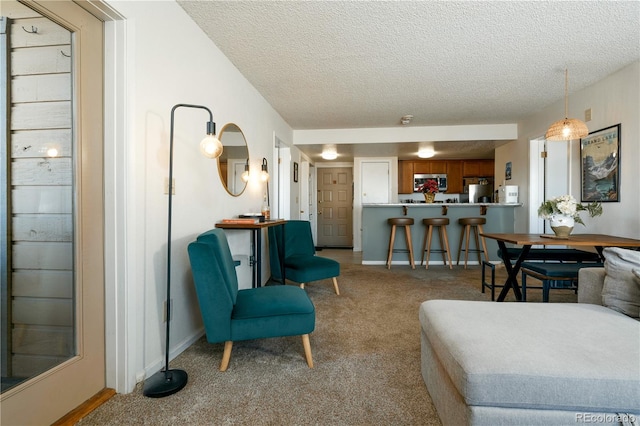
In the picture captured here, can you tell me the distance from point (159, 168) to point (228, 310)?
939 mm

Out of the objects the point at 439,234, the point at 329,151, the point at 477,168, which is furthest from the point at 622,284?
the point at 477,168

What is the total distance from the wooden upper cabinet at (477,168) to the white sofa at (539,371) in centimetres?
648

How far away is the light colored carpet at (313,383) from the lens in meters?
1.43

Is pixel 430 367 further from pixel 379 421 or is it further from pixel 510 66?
pixel 510 66

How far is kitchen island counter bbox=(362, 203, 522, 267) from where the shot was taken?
17.1 ft

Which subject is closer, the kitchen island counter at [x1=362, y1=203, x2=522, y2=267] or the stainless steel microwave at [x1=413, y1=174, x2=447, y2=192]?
the kitchen island counter at [x1=362, y1=203, x2=522, y2=267]

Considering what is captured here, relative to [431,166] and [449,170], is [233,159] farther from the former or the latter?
[449,170]

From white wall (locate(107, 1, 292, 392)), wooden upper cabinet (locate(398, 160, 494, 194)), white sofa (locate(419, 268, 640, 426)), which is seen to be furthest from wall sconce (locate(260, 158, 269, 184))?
wooden upper cabinet (locate(398, 160, 494, 194))

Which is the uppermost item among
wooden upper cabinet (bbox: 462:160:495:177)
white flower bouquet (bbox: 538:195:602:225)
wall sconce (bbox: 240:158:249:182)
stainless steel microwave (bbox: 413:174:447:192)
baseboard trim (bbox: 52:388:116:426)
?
wooden upper cabinet (bbox: 462:160:495:177)

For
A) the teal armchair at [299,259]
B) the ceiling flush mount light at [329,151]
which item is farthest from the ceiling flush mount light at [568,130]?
the ceiling flush mount light at [329,151]

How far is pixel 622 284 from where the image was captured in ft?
5.07

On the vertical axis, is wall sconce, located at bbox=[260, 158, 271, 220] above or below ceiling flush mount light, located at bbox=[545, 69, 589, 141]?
below

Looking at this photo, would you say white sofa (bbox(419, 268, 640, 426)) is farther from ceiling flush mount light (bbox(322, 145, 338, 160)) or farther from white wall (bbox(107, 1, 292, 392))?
ceiling flush mount light (bbox(322, 145, 338, 160))

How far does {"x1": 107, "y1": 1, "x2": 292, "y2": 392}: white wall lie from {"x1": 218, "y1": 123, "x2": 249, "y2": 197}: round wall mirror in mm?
134
